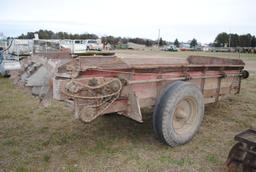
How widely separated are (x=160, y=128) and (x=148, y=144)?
488mm

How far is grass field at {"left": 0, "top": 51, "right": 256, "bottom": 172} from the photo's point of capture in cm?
319

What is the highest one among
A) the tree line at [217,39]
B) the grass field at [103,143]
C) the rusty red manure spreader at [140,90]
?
the tree line at [217,39]

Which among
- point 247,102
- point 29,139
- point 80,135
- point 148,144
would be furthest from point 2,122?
point 247,102

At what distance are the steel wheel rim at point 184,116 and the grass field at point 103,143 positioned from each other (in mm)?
232

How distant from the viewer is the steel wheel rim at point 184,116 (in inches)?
145

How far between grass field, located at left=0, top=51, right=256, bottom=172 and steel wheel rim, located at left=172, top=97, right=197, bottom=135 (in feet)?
0.76

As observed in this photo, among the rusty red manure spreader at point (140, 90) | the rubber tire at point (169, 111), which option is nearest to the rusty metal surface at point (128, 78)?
the rusty red manure spreader at point (140, 90)

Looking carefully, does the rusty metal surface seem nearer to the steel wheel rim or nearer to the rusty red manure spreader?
the rusty red manure spreader

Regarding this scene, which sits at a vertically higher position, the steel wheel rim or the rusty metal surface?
the rusty metal surface

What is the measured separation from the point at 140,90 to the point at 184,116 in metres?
0.83

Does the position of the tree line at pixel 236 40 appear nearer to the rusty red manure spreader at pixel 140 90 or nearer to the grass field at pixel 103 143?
the grass field at pixel 103 143

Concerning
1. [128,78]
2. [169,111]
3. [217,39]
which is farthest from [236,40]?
[128,78]

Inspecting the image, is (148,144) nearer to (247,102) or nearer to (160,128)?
(160,128)

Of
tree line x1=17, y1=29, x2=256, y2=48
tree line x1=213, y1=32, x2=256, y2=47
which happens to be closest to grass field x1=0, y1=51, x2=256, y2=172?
tree line x1=17, y1=29, x2=256, y2=48
